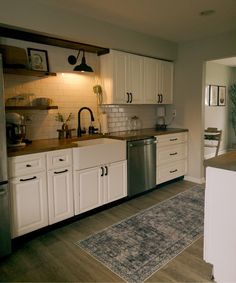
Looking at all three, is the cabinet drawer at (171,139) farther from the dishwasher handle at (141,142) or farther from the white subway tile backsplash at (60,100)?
the white subway tile backsplash at (60,100)

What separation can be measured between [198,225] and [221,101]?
186 inches

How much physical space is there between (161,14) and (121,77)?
101cm

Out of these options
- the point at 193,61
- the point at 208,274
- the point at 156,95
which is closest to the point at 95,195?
the point at 208,274

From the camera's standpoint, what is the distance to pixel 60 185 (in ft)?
8.86

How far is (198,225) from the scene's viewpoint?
9.18 feet

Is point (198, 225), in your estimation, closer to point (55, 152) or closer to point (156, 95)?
point (55, 152)

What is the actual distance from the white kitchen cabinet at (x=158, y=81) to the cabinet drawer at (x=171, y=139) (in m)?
0.66

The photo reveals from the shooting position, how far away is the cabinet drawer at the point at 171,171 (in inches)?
157

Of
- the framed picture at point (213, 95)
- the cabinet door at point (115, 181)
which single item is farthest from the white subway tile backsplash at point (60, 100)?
the framed picture at point (213, 95)

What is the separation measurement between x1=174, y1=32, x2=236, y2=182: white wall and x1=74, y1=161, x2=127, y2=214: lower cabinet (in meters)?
1.63

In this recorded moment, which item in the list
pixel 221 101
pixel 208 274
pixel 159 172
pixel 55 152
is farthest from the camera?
pixel 221 101

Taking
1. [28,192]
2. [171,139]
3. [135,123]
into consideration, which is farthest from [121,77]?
[28,192]

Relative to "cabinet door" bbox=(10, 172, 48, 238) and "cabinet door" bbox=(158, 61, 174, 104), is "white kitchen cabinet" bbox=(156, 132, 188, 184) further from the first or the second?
"cabinet door" bbox=(10, 172, 48, 238)

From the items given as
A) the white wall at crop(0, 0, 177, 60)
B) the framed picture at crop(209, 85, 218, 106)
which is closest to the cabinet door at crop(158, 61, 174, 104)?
the white wall at crop(0, 0, 177, 60)
